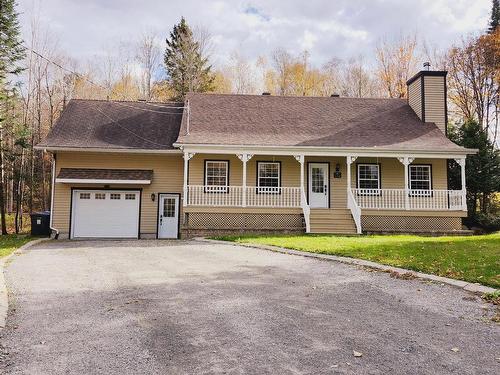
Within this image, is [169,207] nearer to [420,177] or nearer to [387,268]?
[420,177]

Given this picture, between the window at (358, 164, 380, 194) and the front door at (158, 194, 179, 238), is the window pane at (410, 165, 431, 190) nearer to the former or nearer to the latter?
the window at (358, 164, 380, 194)

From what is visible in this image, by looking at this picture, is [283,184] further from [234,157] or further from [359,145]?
[359,145]

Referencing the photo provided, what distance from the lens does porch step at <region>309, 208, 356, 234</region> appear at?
16.0m

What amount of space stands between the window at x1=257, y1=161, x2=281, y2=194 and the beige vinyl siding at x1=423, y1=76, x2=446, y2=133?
27.2ft

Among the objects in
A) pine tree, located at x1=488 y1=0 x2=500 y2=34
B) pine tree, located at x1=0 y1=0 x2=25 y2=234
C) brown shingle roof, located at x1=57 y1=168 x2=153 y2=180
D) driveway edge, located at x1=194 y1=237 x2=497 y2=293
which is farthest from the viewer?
pine tree, located at x1=488 y1=0 x2=500 y2=34

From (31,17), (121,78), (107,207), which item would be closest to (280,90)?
(121,78)

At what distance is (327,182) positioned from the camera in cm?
1827

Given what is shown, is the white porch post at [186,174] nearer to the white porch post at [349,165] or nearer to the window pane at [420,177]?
the white porch post at [349,165]

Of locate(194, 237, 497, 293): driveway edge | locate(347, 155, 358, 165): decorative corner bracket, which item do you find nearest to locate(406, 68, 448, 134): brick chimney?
locate(347, 155, 358, 165): decorative corner bracket

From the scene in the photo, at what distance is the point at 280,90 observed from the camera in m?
37.7

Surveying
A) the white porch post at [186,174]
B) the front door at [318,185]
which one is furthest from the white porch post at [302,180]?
the white porch post at [186,174]

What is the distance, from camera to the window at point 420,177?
18.2 meters

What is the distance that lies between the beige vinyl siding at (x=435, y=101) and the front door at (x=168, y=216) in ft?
43.4

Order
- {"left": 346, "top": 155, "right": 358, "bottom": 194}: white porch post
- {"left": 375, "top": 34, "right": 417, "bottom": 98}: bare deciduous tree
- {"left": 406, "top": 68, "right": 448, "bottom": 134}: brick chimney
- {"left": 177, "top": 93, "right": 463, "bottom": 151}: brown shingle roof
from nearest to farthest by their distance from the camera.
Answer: {"left": 346, "top": 155, "right": 358, "bottom": 194}: white porch post → {"left": 177, "top": 93, "right": 463, "bottom": 151}: brown shingle roof → {"left": 406, "top": 68, "right": 448, "bottom": 134}: brick chimney → {"left": 375, "top": 34, "right": 417, "bottom": 98}: bare deciduous tree
